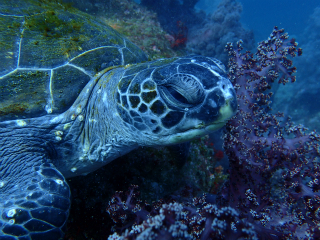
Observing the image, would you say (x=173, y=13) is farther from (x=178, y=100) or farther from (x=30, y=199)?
(x=30, y=199)

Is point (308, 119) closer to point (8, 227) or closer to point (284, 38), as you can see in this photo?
point (284, 38)

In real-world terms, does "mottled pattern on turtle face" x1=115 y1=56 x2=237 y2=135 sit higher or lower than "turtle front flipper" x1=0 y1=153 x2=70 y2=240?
higher

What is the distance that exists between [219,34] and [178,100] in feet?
25.0

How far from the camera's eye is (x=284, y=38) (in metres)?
2.54

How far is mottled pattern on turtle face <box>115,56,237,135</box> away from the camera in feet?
3.85

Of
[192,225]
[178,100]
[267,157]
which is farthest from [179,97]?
[267,157]

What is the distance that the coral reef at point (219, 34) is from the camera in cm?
716

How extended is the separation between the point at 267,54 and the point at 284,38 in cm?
32

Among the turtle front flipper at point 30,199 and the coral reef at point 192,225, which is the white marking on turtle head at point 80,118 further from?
the coral reef at point 192,225

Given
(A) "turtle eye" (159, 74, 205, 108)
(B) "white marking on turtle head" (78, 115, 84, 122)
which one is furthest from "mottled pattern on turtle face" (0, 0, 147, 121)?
(A) "turtle eye" (159, 74, 205, 108)

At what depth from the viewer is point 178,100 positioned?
1.23 m

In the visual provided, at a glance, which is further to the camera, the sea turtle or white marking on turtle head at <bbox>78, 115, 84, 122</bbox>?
white marking on turtle head at <bbox>78, 115, 84, 122</bbox>

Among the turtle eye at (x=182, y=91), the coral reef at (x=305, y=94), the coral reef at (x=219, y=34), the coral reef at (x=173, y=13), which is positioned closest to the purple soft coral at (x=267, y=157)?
the turtle eye at (x=182, y=91)

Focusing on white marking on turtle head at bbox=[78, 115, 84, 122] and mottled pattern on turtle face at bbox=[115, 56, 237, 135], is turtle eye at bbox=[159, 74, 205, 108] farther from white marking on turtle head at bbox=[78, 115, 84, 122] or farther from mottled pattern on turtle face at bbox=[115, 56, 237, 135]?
white marking on turtle head at bbox=[78, 115, 84, 122]
